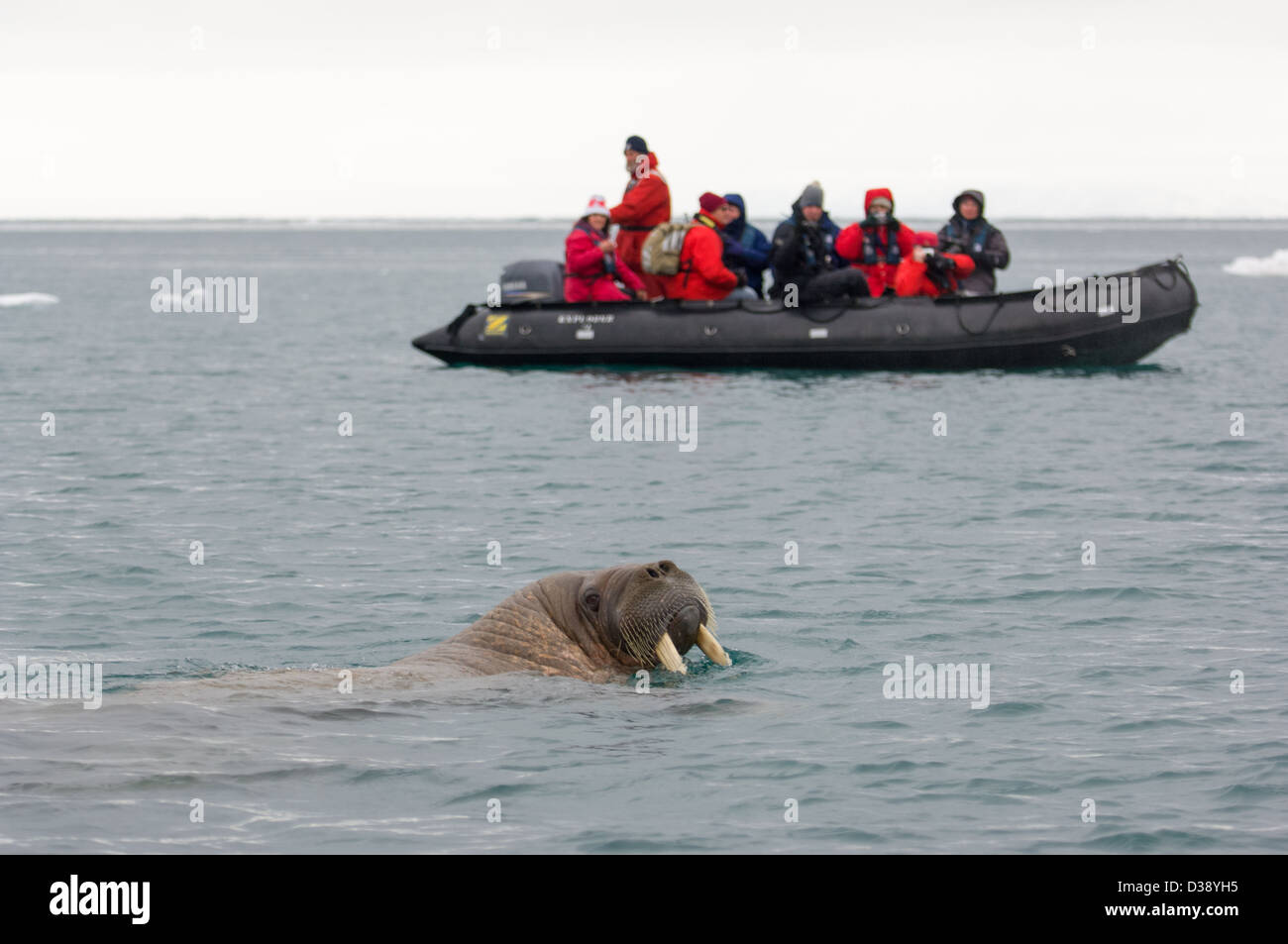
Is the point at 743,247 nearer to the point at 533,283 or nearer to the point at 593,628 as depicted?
the point at 533,283

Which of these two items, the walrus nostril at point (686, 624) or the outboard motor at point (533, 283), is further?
the outboard motor at point (533, 283)

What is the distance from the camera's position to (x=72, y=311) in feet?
185

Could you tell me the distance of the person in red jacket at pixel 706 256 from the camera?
25156 mm

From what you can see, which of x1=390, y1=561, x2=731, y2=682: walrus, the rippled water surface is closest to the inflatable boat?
the rippled water surface

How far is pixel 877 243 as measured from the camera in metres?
25.6

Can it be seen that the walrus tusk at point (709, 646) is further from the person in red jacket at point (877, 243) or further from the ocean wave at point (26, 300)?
the ocean wave at point (26, 300)

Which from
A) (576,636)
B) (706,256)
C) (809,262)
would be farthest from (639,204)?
(576,636)

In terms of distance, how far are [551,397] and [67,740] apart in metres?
17.6

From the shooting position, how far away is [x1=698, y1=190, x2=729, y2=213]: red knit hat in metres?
24.9

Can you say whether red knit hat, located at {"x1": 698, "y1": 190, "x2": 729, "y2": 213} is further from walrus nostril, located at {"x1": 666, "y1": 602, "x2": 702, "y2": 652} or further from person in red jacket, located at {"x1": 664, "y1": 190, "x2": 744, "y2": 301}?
walrus nostril, located at {"x1": 666, "y1": 602, "x2": 702, "y2": 652}

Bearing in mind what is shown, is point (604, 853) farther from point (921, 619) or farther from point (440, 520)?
point (440, 520)

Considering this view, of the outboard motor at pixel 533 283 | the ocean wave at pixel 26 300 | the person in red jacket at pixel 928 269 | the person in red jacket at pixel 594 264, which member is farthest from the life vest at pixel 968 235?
the ocean wave at pixel 26 300

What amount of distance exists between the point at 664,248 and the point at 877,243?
3192 millimetres

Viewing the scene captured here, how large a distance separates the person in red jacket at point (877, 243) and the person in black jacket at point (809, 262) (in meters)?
0.28
